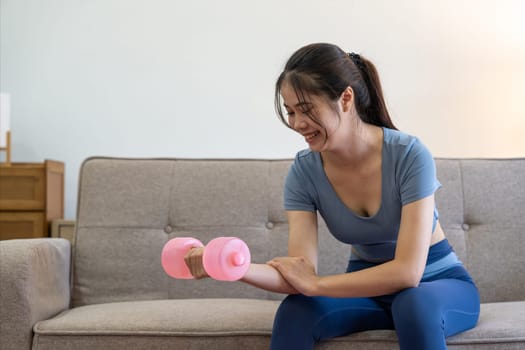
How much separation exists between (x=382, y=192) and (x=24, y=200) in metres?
2.03

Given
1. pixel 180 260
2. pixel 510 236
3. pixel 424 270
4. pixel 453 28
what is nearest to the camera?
pixel 180 260

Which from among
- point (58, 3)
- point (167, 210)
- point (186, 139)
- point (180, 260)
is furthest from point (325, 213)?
point (58, 3)

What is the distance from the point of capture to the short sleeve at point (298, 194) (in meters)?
1.48

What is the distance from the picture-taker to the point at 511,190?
1.95 meters

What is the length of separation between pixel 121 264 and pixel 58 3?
182cm

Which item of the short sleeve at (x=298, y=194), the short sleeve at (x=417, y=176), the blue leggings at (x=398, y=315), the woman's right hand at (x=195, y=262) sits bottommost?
the blue leggings at (x=398, y=315)

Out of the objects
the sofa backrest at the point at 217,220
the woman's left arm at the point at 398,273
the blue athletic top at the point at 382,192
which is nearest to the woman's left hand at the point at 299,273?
the woman's left arm at the point at 398,273

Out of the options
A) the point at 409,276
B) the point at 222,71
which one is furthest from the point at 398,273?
A: the point at 222,71

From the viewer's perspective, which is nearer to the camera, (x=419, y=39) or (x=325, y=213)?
(x=325, y=213)

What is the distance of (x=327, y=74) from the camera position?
1.32 meters

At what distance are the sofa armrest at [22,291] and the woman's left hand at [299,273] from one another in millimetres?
636

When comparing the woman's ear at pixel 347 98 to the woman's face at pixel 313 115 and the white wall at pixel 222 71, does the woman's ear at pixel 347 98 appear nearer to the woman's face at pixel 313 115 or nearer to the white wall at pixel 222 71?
the woman's face at pixel 313 115

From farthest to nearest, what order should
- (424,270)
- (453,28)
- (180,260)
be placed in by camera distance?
(453,28) → (424,270) → (180,260)

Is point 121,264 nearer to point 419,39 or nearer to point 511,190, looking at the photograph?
point 511,190
